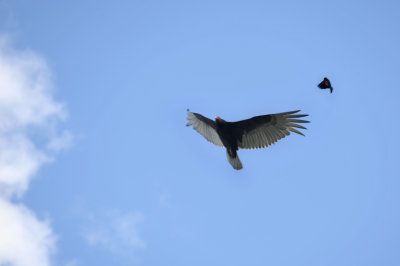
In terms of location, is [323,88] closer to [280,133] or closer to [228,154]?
[280,133]

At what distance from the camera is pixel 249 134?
1452 cm

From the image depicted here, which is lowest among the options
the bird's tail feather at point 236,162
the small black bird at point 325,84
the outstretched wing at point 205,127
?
the bird's tail feather at point 236,162

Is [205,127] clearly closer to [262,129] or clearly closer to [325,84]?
[262,129]

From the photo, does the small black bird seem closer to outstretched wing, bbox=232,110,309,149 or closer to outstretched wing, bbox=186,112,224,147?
outstretched wing, bbox=232,110,309,149

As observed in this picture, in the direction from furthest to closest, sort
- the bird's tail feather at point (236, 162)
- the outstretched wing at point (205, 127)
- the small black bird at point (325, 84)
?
the bird's tail feather at point (236, 162) → the outstretched wing at point (205, 127) → the small black bird at point (325, 84)

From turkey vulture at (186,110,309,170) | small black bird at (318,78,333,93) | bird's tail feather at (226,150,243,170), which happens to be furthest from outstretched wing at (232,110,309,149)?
small black bird at (318,78,333,93)

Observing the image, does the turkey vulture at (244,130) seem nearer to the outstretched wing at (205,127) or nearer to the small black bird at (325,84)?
the outstretched wing at (205,127)

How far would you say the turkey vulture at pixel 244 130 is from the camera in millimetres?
14172

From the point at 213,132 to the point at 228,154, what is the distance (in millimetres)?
831

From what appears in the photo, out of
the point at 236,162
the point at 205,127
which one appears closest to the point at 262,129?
the point at 236,162

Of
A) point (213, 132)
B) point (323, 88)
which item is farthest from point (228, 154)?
point (323, 88)

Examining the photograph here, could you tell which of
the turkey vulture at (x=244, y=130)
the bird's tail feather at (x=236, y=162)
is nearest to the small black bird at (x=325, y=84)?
the turkey vulture at (x=244, y=130)

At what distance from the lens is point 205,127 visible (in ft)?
46.9

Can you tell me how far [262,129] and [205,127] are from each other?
1.76m
